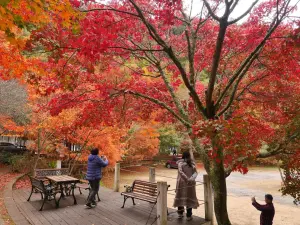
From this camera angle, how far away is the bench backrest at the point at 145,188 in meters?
6.21

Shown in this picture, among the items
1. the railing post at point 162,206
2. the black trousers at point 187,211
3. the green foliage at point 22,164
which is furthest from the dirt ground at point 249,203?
the green foliage at point 22,164

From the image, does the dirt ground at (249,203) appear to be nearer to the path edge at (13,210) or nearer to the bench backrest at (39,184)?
the bench backrest at (39,184)

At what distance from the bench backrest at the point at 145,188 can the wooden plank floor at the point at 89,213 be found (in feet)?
1.74

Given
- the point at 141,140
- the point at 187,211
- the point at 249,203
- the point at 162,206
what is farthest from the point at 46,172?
the point at 141,140

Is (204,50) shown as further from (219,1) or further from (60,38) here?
(60,38)

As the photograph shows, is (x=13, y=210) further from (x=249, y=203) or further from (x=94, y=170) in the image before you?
(x=249, y=203)

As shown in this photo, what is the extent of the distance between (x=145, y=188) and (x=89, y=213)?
1.70m

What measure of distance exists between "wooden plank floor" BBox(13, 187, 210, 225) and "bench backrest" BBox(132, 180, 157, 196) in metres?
0.53

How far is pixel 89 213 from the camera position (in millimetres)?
6297

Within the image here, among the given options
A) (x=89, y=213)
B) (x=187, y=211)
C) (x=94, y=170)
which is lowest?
(x=89, y=213)

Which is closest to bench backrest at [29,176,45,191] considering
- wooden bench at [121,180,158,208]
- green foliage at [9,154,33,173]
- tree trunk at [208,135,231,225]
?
wooden bench at [121,180,158,208]

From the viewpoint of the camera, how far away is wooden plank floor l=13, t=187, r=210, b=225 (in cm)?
566

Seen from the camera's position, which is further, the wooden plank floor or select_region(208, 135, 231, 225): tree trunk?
the wooden plank floor

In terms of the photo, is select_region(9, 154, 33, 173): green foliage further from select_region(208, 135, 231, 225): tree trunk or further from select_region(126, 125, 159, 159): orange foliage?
select_region(208, 135, 231, 225): tree trunk
